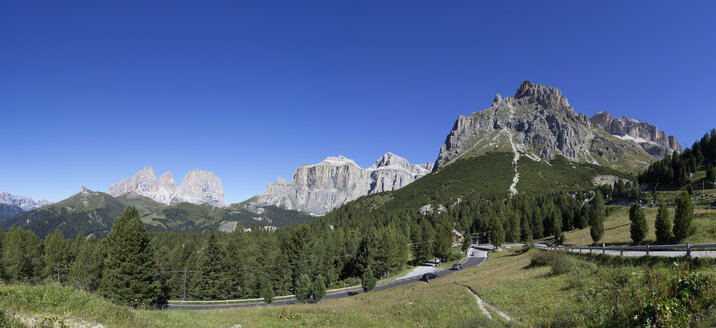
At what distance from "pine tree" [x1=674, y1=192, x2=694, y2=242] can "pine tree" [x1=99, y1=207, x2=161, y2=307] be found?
Answer: 6887cm

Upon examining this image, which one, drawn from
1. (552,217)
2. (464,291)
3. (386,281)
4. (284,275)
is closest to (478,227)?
(552,217)

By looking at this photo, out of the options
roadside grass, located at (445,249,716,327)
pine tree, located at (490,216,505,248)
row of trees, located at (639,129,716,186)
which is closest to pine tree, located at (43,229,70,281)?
roadside grass, located at (445,249,716,327)

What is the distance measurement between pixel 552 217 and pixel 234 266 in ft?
332

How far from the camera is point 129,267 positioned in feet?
137

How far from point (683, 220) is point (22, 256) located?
13035 cm

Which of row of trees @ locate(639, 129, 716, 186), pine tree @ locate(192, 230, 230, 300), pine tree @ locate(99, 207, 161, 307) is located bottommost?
pine tree @ locate(192, 230, 230, 300)

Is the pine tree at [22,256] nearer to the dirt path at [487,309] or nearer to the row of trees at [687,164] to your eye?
the dirt path at [487,309]

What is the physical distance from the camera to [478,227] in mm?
142625

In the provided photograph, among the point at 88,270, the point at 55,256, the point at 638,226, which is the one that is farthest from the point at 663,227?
the point at 55,256

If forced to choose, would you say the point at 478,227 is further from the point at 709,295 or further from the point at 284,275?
the point at 709,295

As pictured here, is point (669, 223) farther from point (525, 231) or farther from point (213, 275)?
point (213, 275)

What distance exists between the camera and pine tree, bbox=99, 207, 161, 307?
40.9 metres

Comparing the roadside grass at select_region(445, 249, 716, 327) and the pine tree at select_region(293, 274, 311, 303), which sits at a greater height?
the roadside grass at select_region(445, 249, 716, 327)

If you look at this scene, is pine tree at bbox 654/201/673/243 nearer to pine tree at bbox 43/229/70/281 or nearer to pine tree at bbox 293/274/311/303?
pine tree at bbox 293/274/311/303
